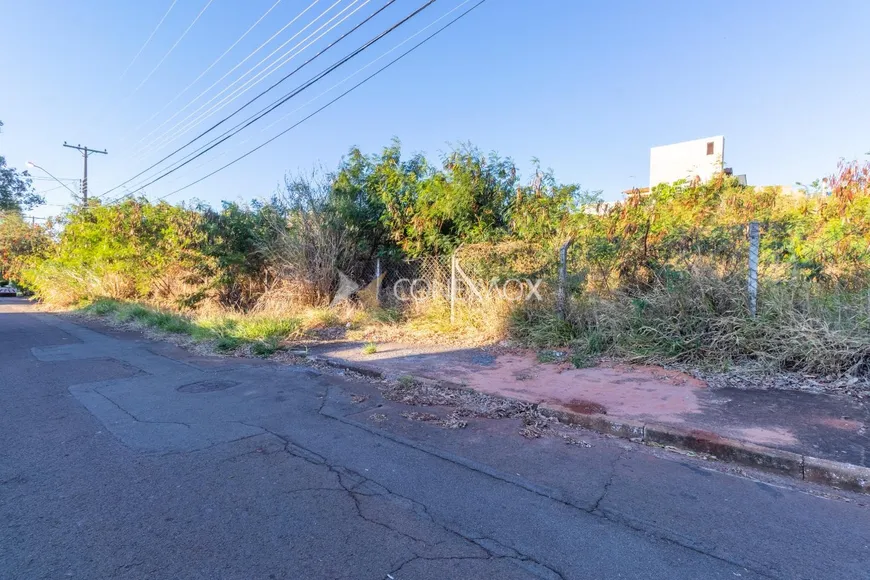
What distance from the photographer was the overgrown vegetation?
605 cm

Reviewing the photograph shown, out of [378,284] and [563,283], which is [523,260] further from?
[378,284]

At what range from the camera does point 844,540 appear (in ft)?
8.38

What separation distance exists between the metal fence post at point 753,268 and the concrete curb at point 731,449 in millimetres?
3097

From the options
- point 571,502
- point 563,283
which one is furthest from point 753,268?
point 571,502

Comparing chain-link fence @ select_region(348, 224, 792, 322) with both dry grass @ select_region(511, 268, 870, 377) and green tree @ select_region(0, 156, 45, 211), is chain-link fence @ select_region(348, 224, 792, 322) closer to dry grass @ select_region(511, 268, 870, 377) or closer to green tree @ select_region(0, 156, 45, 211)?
dry grass @ select_region(511, 268, 870, 377)

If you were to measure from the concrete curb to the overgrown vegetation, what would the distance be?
2.24 m

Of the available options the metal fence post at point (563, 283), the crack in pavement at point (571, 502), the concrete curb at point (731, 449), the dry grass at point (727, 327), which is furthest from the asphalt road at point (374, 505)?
the metal fence post at point (563, 283)

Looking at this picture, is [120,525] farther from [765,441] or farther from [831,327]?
[831,327]

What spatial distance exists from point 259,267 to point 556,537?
12.8 m

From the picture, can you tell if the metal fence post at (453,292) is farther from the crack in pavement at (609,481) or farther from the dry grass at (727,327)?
the crack in pavement at (609,481)

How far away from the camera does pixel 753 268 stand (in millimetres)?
6078

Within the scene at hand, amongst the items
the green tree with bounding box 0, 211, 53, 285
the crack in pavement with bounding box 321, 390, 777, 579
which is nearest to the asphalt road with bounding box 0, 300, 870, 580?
the crack in pavement with bounding box 321, 390, 777, 579

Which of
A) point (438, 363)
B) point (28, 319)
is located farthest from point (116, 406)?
point (28, 319)

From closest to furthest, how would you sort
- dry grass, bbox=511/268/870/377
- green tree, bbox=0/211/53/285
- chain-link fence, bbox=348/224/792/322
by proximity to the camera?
dry grass, bbox=511/268/870/377 < chain-link fence, bbox=348/224/792/322 < green tree, bbox=0/211/53/285
